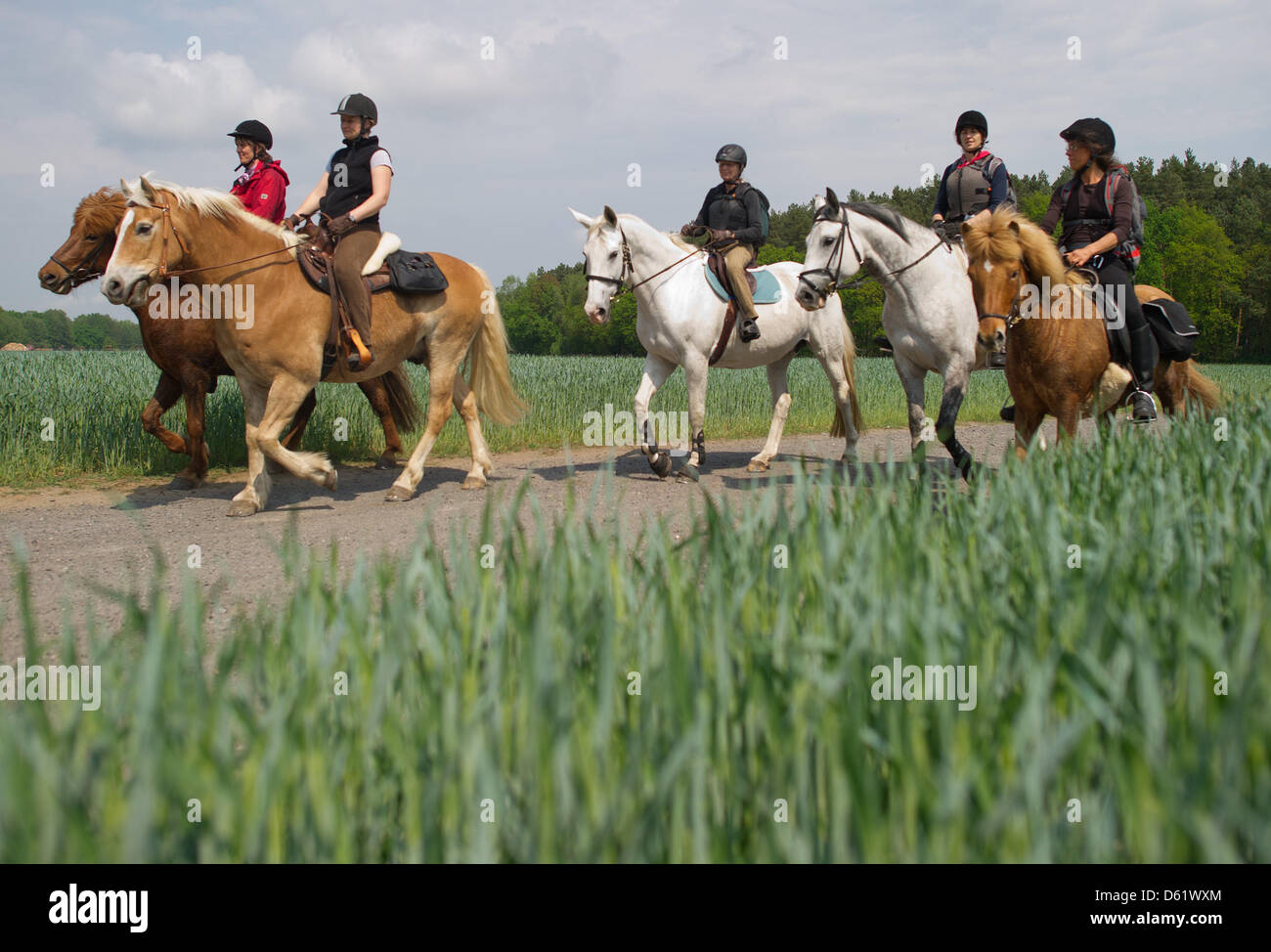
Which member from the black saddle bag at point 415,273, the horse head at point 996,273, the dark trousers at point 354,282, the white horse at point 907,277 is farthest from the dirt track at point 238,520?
the black saddle bag at point 415,273

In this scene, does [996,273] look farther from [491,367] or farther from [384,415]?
[384,415]

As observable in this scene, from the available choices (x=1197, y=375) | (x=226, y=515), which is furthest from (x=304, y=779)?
(x=1197, y=375)

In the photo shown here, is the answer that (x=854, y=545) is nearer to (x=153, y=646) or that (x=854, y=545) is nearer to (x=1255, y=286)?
(x=153, y=646)

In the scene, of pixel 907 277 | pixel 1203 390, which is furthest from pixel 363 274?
pixel 1203 390

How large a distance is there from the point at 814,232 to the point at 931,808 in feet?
23.7

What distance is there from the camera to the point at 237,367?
7504 mm

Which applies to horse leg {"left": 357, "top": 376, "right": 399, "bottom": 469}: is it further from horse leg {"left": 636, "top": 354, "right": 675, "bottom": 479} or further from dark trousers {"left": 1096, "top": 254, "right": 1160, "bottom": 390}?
dark trousers {"left": 1096, "top": 254, "right": 1160, "bottom": 390}

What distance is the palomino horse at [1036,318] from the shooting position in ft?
21.2

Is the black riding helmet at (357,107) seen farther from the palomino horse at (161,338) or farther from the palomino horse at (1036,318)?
the palomino horse at (1036,318)

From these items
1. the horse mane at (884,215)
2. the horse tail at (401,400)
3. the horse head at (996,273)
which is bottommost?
the horse tail at (401,400)

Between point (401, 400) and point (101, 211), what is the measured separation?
3.35m

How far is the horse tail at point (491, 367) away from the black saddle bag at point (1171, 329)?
18.5 ft

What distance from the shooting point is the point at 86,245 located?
27.0ft
